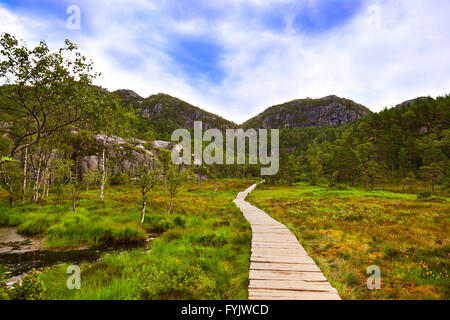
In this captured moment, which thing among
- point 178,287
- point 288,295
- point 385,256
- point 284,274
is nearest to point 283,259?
point 284,274

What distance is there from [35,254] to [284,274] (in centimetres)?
1431

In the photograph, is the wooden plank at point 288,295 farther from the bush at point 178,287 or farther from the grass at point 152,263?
the bush at point 178,287

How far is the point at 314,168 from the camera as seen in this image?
9631 centimetres

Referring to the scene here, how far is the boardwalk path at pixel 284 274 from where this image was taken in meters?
5.12

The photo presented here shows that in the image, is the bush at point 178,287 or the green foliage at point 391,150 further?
the green foliage at point 391,150

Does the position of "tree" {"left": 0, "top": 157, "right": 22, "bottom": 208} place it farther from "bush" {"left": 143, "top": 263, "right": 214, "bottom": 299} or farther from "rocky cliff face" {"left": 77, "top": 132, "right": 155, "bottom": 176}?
"rocky cliff face" {"left": 77, "top": 132, "right": 155, "bottom": 176}

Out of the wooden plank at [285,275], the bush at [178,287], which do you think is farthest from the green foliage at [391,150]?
the bush at [178,287]

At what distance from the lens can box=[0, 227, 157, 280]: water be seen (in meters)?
10.1

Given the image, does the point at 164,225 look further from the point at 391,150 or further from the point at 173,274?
the point at 391,150

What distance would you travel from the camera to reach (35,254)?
11.6m

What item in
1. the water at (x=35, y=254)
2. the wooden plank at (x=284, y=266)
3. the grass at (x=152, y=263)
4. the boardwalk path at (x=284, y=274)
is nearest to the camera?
the boardwalk path at (x=284, y=274)

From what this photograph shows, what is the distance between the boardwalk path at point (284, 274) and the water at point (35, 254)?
27.6ft

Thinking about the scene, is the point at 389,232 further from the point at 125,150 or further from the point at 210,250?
the point at 125,150
